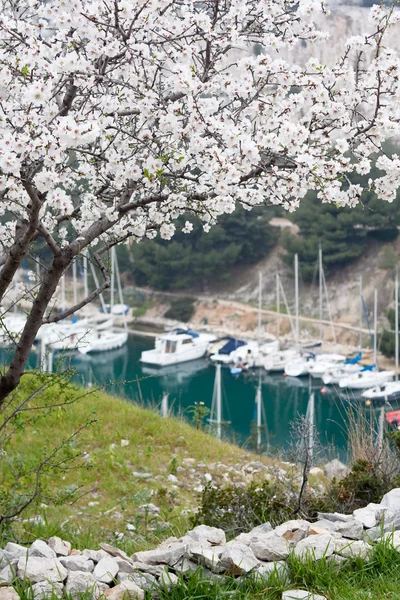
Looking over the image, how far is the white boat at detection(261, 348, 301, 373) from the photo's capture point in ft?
101

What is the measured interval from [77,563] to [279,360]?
28.3m

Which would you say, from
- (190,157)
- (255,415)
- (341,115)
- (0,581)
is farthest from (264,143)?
(255,415)

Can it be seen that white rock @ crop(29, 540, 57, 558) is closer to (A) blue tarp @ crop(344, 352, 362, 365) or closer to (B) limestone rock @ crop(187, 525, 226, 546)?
(B) limestone rock @ crop(187, 525, 226, 546)

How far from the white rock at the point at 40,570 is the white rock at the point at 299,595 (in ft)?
3.01

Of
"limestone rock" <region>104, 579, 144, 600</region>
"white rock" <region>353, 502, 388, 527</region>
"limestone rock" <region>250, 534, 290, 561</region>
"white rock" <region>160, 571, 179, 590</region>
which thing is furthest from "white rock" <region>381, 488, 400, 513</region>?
"limestone rock" <region>104, 579, 144, 600</region>

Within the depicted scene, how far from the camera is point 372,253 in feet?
122

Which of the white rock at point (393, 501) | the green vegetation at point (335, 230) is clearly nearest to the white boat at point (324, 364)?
the green vegetation at point (335, 230)

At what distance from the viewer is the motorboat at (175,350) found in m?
31.7

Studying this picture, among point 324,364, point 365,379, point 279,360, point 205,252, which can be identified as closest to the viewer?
point 365,379

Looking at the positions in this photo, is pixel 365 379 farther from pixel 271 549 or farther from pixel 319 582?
pixel 319 582

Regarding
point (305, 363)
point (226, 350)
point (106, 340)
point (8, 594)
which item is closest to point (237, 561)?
point (8, 594)

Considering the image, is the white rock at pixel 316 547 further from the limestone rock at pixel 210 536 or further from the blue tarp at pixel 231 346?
the blue tarp at pixel 231 346

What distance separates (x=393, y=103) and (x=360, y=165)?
36 cm

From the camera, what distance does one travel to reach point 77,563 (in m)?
3.06
